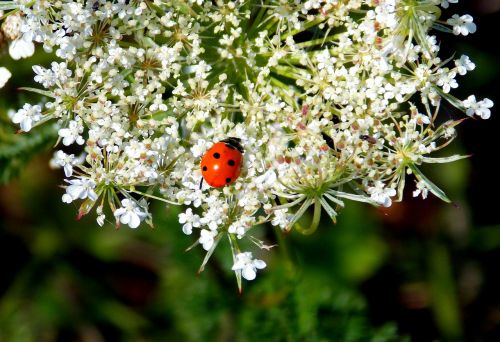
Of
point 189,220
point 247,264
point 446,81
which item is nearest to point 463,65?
point 446,81

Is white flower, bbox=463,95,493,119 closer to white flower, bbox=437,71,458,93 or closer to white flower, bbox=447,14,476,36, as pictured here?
white flower, bbox=437,71,458,93

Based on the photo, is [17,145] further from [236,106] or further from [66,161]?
[236,106]

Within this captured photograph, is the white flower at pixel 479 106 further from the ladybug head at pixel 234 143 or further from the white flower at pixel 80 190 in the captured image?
the white flower at pixel 80 190

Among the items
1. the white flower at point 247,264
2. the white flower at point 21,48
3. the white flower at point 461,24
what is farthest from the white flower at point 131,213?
the white flower at point 461,24

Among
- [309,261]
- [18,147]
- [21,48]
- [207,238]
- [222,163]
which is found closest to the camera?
[222,163]

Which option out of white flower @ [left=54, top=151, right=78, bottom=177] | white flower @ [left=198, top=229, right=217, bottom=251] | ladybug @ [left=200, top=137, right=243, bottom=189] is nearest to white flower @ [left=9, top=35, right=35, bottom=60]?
white flower @ [left=54, top=151, right=78, bottom=177]

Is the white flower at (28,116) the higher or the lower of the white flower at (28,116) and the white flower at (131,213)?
the higher

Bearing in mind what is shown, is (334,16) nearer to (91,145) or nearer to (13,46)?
(91,145)
